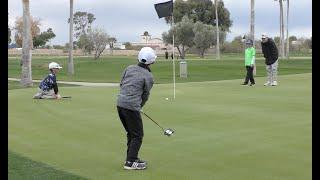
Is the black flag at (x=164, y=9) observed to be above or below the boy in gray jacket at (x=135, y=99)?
above

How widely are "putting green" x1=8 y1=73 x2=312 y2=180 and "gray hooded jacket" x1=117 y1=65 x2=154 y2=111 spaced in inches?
35.7

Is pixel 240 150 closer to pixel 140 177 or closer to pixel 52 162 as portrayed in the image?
pixel 140 177

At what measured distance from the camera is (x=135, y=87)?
7.29m

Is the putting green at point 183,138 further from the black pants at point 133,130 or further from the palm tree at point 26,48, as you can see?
the palm tree at point 26,48

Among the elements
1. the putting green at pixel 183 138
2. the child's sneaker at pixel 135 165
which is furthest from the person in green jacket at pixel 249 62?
the child's sneaker at pixel 135 165

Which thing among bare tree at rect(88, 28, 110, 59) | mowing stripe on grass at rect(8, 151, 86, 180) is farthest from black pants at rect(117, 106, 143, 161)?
bare tree at rect(88, 28, 110, 59)

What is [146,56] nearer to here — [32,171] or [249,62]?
[32,171]

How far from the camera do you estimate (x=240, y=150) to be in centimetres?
831

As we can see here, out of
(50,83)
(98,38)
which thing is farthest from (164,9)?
(98,38)

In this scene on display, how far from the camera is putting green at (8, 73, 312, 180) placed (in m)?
7.17

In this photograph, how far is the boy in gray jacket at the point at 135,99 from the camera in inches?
286

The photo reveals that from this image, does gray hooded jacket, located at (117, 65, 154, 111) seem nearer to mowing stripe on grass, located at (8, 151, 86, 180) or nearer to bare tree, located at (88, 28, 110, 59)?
mowing stripe on grass, located at (8, 151, 86, 180)

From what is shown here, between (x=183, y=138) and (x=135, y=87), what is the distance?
2.58 m
